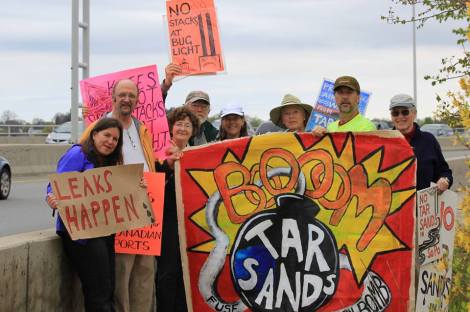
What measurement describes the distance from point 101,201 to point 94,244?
0.28m

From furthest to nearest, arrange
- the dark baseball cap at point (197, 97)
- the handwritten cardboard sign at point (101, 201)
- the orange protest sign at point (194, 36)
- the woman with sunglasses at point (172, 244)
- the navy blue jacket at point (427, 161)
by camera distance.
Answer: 1. the orange protest sign at point (194, 36)
2. the dark baseball cap at point (197, 97)
3. the navy blue jacket at point (427, 161)
4. the woman with sunglasses at point (172, 244)
5. the handwritten cardboard sign at point (101, 201)

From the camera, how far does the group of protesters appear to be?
589 centimetres

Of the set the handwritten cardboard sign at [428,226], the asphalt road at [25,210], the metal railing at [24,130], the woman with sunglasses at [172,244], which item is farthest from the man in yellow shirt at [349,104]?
the metal railing at [24,130]

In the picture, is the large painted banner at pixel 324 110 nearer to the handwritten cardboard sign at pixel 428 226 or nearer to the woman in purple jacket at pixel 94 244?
the handwritten cardboard sign at pixel 428 226

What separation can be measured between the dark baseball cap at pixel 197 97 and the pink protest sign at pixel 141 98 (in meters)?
0.66

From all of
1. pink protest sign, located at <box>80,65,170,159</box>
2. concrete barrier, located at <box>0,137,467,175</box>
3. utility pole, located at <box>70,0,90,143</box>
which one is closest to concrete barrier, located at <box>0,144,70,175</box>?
concrete barrier, located at <box>0,137,467,175</box>

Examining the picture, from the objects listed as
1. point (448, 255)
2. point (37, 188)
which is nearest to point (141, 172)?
point (448, 255)

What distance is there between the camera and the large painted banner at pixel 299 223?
6.31m

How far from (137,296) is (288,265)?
43.1 inches

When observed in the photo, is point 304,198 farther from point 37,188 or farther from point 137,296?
point 37,188

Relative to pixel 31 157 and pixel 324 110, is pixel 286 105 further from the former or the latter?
Result: pixel 31 157

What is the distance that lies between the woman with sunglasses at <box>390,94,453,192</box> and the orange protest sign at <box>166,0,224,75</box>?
5.66ft

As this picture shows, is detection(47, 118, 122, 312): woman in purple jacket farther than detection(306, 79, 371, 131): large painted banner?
No

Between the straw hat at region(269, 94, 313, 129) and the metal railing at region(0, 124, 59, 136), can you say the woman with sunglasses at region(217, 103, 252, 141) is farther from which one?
the metal railing at region(0, 124, 59, 136)
